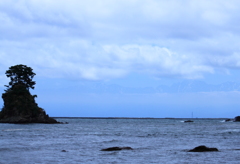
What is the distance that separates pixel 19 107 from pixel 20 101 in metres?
2.51

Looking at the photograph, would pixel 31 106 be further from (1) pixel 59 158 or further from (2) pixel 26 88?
(1) pixel 59 158

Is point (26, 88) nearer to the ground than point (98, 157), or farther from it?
farther from it

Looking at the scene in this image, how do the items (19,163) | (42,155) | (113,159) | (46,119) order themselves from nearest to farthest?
1. (19,163)
2. (113,159)
3. (42,155)
4. (46,119)

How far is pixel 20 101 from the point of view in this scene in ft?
459

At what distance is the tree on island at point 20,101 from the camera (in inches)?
5551

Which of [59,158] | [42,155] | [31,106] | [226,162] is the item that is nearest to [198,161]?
[226,162]

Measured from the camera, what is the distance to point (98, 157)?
3825 centimetres

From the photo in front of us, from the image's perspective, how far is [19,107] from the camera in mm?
139000

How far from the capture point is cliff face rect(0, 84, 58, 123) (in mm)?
140250

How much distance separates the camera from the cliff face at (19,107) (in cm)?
14025

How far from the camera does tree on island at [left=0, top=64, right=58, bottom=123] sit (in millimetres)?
141000

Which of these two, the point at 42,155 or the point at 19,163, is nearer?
the point at 19,163

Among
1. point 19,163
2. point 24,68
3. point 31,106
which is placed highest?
point 24,68

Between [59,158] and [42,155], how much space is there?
3436 mm
